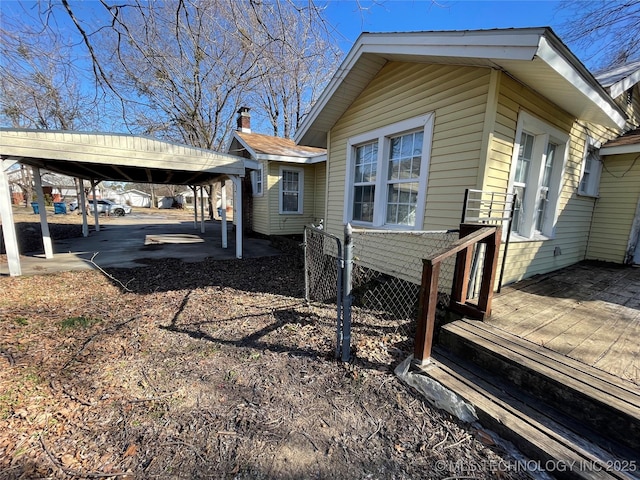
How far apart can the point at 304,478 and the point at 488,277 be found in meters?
2.35

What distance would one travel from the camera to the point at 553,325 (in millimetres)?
2729

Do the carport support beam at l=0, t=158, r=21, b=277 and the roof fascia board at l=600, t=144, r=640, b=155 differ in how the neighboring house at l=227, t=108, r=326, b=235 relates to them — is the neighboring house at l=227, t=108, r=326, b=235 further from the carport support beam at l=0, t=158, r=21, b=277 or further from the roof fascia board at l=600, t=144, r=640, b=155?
the roof fascia board at l=600, t=144, r=640, b=155

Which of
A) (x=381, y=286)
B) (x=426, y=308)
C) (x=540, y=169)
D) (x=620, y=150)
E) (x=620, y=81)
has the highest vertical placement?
(x=620, y=81)

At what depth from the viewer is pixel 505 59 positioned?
279 cm

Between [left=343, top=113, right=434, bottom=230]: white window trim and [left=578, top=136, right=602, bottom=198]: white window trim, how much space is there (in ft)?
11.1

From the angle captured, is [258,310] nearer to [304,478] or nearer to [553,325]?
[304,478]

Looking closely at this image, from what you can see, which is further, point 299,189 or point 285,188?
point 299,189

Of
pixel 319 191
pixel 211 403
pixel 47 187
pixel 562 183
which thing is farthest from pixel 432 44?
pixel 47 187

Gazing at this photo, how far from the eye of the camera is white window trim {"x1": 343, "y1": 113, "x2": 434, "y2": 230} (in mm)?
4043

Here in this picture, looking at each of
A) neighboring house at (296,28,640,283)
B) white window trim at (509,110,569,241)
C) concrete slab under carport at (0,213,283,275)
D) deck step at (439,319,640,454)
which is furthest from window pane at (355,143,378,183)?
concrete slab under carport at (0,213,283,275)

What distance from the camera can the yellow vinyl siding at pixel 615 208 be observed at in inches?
201

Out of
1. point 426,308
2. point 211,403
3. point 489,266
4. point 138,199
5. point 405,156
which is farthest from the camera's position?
point 138,199

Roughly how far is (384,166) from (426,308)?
327 cm

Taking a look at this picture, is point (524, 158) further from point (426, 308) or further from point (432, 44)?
point (426, 308)
